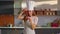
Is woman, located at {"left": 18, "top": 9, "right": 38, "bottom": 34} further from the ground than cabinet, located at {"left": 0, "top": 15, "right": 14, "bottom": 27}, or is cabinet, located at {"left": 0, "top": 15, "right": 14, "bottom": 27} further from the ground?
woman, located at {"left": 18, "top": 9, "right": 38, "bottom": 34}

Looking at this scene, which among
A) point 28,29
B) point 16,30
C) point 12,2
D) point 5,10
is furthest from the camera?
point 5,10

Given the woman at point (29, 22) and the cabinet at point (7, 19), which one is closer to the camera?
the woman at point (29, 22)

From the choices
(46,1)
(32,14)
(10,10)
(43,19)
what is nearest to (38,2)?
(46,1)

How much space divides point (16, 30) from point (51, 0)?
101 centimetres

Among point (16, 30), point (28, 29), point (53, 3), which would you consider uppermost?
point (53, 3)

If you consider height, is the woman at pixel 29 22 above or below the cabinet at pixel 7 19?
above

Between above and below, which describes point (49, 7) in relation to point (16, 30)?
above

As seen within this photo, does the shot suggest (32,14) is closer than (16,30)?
Yes

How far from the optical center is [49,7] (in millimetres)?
2109

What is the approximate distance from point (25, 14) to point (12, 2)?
1.32 meters

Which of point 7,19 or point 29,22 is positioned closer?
point 29,22

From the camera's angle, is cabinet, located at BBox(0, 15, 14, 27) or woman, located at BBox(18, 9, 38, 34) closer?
Result: woman, located at BBox(18, 9, 38, 34)

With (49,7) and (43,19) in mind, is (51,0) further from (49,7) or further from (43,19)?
(43,19)

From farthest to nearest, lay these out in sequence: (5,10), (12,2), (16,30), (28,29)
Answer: (5,10) < (12,2) < (16,30) < (28,29)
